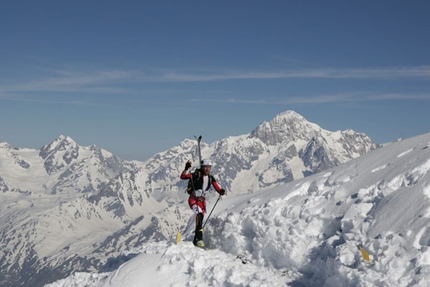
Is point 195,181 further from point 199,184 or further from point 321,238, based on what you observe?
point 321,238

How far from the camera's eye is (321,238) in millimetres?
13031

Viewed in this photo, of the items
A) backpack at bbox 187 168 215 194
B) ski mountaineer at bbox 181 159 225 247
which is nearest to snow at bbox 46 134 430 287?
ski mountaineer at bbox 181 159 225 247

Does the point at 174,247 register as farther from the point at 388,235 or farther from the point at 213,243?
the point at 388,235

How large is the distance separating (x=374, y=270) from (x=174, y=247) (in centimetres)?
681

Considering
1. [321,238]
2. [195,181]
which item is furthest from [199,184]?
[321,238]

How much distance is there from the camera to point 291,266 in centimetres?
1304

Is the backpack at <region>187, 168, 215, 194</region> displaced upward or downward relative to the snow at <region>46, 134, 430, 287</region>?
upward

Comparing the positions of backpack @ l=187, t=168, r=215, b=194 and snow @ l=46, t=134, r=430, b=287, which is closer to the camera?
snow @ l=46, t=134, r=430, b=287

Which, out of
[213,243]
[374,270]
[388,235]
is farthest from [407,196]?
[213,243]

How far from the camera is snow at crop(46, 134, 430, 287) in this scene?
10688mm

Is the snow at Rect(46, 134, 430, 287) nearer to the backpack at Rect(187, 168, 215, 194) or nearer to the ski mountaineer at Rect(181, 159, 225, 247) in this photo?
the ski mountaineer at Rect(181, 159, 225, 247)

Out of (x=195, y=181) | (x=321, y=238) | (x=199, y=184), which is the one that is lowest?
(x=321, y=238)

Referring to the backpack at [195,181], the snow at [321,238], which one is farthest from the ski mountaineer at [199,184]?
the snow at [321,238]

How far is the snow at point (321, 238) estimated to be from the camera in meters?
10.7
